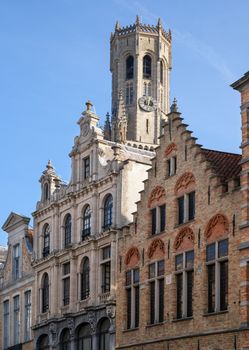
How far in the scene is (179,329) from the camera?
38.0 m

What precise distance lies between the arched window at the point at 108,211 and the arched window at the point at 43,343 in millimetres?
8447

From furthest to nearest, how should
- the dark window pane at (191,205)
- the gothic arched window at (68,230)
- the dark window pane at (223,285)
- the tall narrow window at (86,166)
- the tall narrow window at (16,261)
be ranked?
the tall narrow window at (16,261) < the gothic arched window at (68,230) < the tall narrow window at (86,166) < the dark window pane at (191,205) < the dark window pane at (223,285)

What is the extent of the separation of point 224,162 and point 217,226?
4.11m

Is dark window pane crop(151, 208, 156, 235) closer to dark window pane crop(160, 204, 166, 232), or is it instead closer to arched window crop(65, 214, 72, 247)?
dark window pane crop(160, 204, 166, 232)

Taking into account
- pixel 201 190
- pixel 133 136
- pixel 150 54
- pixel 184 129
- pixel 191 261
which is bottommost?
pixel 191 261

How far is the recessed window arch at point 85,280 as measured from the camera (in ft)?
154

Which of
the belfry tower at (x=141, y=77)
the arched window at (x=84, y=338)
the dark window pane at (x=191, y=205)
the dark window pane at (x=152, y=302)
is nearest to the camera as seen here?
the dark window pane at (x=191, y=205)

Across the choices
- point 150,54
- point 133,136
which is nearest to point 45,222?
point 133,136

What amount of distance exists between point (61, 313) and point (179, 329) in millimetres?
12434

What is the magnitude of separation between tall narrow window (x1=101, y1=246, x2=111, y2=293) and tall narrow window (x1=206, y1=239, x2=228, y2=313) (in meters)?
9.50

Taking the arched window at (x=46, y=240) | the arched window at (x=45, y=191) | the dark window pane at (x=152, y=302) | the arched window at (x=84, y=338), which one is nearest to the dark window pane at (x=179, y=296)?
the dark window pane at (x=152, y=302)

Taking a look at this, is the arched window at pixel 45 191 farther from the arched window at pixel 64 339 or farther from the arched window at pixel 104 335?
the arched window at pixel 104 335

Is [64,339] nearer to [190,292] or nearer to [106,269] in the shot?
[106,269]

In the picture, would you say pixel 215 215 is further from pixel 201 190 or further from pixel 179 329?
pixel 179 329
